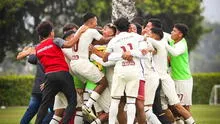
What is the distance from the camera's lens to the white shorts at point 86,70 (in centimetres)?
1734

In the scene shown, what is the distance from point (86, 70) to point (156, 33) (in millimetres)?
1802

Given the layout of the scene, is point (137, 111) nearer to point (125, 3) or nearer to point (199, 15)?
point (125, 3)

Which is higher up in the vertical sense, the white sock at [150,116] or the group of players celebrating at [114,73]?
the group of players celebrating at [114,73]

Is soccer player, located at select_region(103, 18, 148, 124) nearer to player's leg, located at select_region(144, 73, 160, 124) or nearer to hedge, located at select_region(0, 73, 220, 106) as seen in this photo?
player's leg, located at select_region(144, 73, 160, 124)

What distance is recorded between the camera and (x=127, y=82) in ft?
54.5

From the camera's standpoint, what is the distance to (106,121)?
17.6 meters

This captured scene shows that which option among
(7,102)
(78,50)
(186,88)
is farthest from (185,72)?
(7,102)

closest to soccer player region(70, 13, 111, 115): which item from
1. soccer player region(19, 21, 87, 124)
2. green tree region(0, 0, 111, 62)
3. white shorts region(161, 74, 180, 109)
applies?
soccer player region(19, 21, 87, 124)

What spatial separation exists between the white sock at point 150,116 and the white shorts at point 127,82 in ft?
2.53

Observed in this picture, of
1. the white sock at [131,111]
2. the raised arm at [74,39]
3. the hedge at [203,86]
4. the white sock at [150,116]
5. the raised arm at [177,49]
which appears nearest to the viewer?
the white sock at [131,111]

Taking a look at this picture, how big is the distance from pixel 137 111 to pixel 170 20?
38.1 m

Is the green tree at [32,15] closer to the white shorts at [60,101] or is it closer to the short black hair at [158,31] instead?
the white shorts at [60,101]

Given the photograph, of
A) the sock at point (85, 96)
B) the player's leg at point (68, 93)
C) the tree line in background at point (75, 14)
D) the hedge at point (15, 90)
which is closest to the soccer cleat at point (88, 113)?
the player's leg at point (68, 93)

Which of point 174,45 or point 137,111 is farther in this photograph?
point 174,45
